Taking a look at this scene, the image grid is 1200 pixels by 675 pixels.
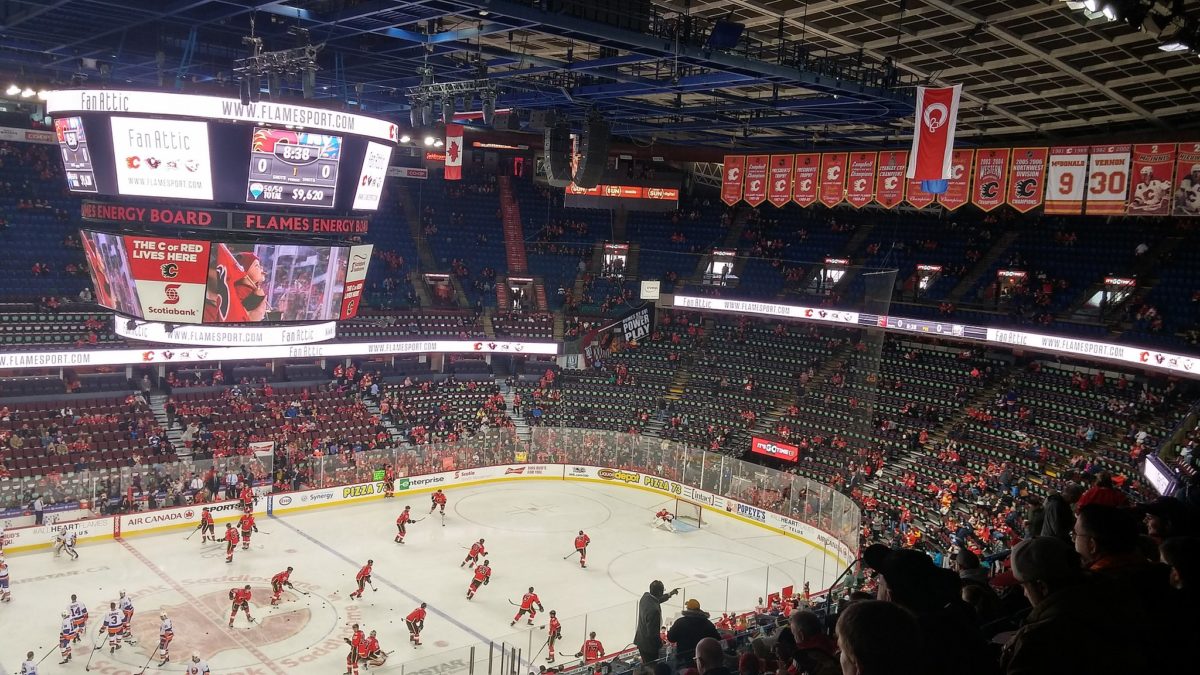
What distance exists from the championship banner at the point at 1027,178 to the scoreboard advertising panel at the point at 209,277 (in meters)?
17.8

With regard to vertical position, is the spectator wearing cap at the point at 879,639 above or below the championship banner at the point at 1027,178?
below

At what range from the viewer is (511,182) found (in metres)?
44.0

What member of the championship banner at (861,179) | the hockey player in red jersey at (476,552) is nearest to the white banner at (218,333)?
the hockey player in red jersey at (476,552)

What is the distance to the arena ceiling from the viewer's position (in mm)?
16672

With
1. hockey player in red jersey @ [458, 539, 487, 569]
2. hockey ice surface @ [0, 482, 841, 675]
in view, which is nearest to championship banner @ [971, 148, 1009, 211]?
hockey ice surface @ [0, 482, 841, 675]

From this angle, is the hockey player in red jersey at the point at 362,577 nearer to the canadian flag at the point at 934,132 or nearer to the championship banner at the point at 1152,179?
the canadian flag at the point at 934,132

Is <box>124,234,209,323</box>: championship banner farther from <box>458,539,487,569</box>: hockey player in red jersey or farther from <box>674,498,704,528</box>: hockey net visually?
<box>674,498,704,528</box>: hockey net

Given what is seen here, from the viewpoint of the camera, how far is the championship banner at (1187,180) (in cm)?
2159

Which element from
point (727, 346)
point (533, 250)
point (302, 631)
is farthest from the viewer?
point (533, 250)

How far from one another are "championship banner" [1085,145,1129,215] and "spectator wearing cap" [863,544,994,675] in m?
22.1

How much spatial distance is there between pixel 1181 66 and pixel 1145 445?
34.7ft

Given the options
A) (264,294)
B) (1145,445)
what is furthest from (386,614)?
(1145,445)

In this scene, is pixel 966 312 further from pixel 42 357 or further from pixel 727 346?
pixel 42 357

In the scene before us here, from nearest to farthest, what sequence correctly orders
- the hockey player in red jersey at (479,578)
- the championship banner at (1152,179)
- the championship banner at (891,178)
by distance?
1. the hockey player in red jersey at (479,578)
2. the championship banner at (1152,179)
3. the championship banner at (891,178)
